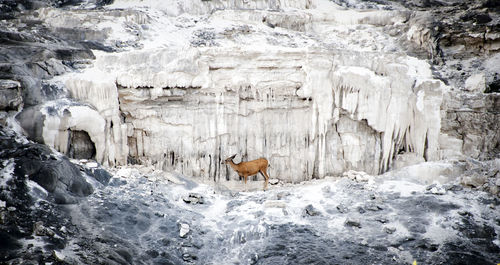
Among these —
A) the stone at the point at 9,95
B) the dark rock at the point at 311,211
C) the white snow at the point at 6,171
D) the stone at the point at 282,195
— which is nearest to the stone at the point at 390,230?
the dark rock at the point at 311,211

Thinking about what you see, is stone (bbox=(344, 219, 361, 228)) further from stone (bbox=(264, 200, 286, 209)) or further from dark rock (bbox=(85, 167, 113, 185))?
dark rock (bbox=(85, 167, 113, 185))

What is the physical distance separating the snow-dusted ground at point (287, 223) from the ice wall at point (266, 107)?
4.25 ft

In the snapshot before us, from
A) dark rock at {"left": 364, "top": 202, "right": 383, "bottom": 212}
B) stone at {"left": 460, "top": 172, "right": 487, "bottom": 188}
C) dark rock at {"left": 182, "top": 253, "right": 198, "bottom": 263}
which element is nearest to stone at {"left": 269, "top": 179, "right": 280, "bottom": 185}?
dark rock at {"left": 364, "top": 202, "right": 383, "bottom": 212}

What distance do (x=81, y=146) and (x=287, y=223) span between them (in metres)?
6.48

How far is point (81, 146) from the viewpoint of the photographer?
9.95 meters

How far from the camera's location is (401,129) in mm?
11320

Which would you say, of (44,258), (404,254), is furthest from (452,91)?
(44,258)

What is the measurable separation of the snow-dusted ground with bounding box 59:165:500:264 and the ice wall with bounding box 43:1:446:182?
130 centimetres

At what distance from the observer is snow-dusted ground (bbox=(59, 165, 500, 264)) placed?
7.50m

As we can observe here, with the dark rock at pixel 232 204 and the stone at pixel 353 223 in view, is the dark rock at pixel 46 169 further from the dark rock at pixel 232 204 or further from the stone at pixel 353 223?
the stone at pixel 353 223

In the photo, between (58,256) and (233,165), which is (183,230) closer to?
(58,256)

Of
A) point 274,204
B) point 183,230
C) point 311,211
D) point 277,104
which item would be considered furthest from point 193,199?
point 277,104

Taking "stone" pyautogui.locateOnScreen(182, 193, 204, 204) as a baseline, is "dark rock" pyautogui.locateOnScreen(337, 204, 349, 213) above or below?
below

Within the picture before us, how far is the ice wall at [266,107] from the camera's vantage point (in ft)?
34.9
